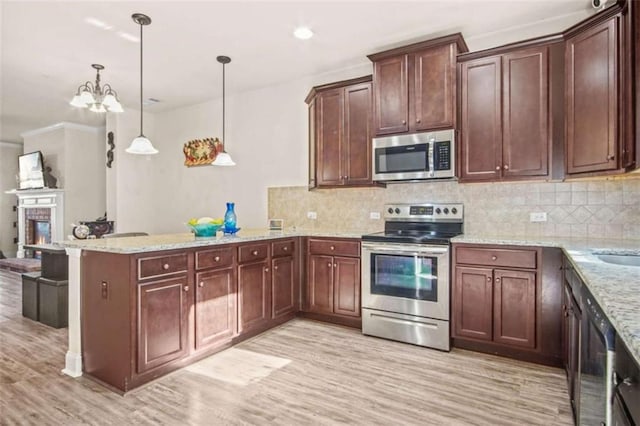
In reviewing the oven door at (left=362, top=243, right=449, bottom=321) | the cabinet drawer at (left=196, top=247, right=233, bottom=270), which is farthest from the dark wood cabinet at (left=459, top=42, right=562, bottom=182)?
the cabinet drawer at (left=196, top=247, right=233, bottom=270)

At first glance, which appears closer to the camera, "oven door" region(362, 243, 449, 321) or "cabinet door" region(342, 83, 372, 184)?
"oven door" region(362, 243, 449, 321)

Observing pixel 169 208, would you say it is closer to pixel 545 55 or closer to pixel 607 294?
pixel 545 55

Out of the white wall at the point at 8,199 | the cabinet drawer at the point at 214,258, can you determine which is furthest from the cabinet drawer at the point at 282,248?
the white wall at the point at 8,199

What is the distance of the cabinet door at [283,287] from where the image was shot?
3.56 meters

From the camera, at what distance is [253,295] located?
3307 mm

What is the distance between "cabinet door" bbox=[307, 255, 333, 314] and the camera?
3.67m

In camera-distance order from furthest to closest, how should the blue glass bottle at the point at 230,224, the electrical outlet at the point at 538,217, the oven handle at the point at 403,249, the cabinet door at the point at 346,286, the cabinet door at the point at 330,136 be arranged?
the cabinet door at the point at 330,136, the cabinet door at the point at 346,286, the blue glass bottle at the point at 230,224, the electrical outlet at the point at 538,217, the oven handle at the point at 403,249

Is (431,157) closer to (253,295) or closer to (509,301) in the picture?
(509,301)

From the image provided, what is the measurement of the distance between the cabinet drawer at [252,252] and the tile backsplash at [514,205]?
3.46 feet

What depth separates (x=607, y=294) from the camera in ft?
3.59

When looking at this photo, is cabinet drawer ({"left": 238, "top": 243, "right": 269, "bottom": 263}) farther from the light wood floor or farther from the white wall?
the white wall

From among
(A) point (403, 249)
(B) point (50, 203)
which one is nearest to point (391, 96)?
(A) point (403, 249)

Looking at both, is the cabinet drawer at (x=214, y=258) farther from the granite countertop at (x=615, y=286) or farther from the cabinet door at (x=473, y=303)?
the granite countertop at (x=615, y=286)

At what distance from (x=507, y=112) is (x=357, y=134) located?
141 centimetres
